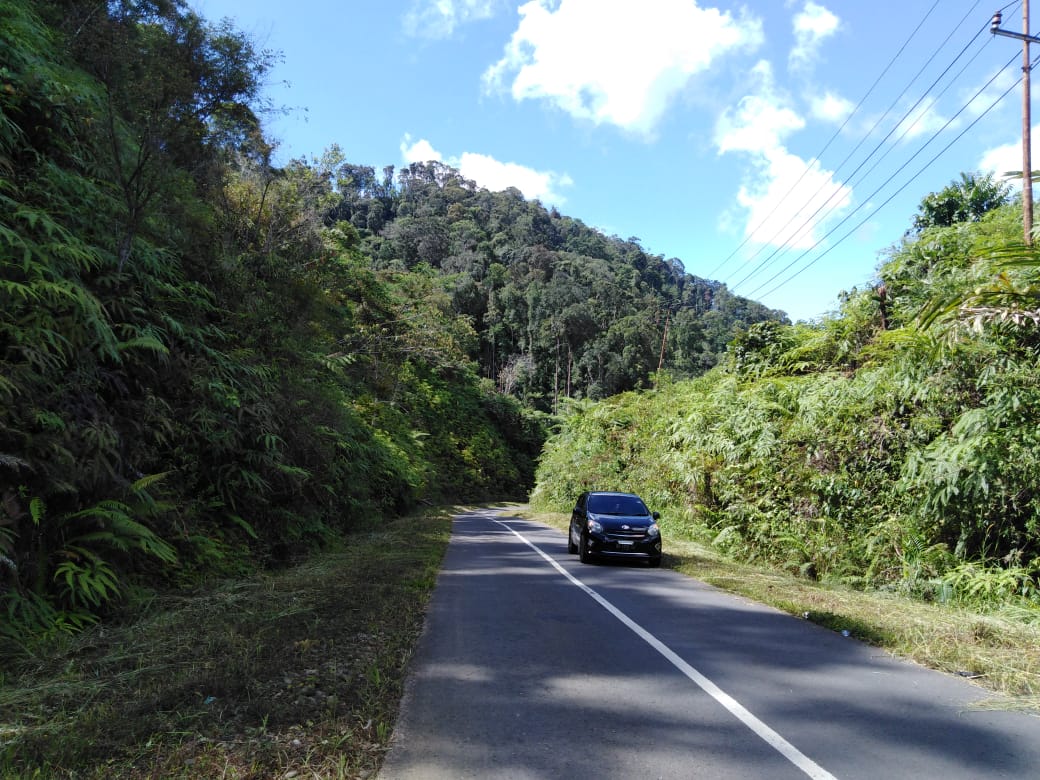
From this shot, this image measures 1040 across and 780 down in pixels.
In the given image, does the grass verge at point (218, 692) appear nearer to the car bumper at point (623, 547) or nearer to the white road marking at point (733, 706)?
the white road marking at point (733, 706)

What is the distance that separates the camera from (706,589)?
1094cm

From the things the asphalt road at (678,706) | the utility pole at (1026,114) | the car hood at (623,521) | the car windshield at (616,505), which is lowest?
the asphalt road at (678,706)

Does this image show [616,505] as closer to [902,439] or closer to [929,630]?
[902,439]

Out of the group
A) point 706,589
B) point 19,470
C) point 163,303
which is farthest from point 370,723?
point 163,303

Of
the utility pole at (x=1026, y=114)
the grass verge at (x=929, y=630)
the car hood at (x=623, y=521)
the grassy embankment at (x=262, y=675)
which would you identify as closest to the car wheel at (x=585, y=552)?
the car hood at (x=623, y=521)

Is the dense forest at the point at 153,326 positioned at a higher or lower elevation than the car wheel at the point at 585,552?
higher

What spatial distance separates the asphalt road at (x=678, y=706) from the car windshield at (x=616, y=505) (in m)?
5.93

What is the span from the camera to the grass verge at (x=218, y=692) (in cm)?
388

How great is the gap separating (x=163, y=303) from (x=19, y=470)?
5.40 metres

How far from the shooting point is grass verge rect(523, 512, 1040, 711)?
19.4ft

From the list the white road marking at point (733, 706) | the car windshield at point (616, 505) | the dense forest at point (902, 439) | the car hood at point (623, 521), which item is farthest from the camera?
the car windshield at point (616, 505)

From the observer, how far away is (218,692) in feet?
16.3

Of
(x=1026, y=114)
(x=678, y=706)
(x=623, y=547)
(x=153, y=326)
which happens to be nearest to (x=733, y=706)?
(x=678, y=706)

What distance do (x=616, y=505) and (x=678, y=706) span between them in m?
10.0
